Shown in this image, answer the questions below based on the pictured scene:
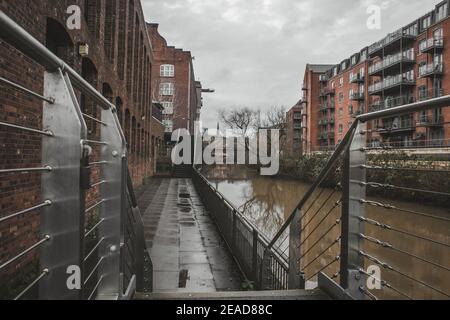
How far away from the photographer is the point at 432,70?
35.9 m

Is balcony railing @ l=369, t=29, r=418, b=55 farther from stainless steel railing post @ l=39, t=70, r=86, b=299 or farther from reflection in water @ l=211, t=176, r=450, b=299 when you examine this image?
stainless steel railing post @ l=39, t=70, r=86, b=299

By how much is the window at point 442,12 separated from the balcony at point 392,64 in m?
4.18

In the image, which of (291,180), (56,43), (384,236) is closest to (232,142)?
(291,180)

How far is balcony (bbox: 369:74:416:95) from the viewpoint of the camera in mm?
39812

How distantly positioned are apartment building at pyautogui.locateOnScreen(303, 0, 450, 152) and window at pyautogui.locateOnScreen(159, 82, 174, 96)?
70.6ft

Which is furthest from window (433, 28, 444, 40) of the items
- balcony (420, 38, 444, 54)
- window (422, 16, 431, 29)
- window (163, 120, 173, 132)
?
window (163, 120, 173, 132)

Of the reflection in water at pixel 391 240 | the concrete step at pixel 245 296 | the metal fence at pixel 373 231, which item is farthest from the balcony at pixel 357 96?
the concrete step at pixel 245 296

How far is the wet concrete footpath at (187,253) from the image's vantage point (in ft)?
21.5

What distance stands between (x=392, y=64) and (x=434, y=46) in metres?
6.02

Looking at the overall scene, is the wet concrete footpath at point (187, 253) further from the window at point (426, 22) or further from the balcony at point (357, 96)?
the balcony at point (357, 96)

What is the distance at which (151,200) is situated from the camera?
53.2ft

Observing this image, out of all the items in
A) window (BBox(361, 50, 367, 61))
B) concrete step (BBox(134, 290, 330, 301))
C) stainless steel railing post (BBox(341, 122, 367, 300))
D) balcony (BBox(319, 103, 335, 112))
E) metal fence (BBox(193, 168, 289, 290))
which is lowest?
metal fence (BBox(193, 168, 289, 290))
